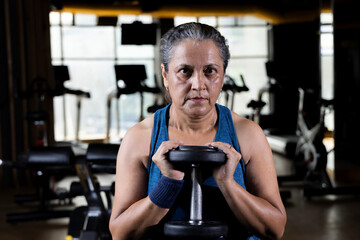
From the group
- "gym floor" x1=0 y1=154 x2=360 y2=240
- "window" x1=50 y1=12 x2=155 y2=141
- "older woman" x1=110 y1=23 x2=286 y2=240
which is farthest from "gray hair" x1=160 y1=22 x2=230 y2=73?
"window" x1=50 y1=12 x2=155 y2=141

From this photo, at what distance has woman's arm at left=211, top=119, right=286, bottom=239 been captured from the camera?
40.6 inches

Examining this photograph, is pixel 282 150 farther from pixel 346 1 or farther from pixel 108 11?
pixel 108 11

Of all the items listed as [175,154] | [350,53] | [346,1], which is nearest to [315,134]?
[350,53]

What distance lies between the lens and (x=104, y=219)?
231 centimetres

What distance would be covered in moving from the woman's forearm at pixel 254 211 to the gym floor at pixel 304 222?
2.21 metres

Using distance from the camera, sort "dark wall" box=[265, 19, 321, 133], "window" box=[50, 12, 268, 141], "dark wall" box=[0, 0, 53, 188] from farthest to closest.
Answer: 1. "window" box=[50, 12, 268, 141]
2. "dark wall" box=[265, 19, 321, 133]
3. "dark wall" box=[0, 0, 53, 188]

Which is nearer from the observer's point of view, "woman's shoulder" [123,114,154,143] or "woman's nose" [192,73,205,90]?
"woman's nose" [192,73,205,90]

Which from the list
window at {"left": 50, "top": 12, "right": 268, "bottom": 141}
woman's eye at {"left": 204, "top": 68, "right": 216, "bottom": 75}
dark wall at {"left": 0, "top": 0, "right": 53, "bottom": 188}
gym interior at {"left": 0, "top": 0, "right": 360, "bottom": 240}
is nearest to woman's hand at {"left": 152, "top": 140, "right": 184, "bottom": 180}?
woman's eye at {"left": 204, "top": 68, "right": 216, "bottom": 75}

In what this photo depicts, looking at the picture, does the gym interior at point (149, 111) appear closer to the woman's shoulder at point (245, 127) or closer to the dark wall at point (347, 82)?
the dark wall at point (347, 82)

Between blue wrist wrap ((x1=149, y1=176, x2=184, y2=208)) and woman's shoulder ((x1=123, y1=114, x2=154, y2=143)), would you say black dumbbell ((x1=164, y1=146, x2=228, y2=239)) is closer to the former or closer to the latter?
blue wrist wrap ((x1=149, y1=176, x2=184, y2=208))

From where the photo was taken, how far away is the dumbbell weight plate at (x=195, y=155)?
3.07 feet

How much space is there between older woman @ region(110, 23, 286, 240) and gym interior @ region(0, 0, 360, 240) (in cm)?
85

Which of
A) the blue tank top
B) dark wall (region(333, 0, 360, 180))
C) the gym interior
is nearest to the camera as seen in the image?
the blue tank top

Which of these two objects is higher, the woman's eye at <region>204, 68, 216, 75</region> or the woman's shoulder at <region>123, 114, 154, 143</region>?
the woman's eye at <region>204, 68, 216, 75</region>
